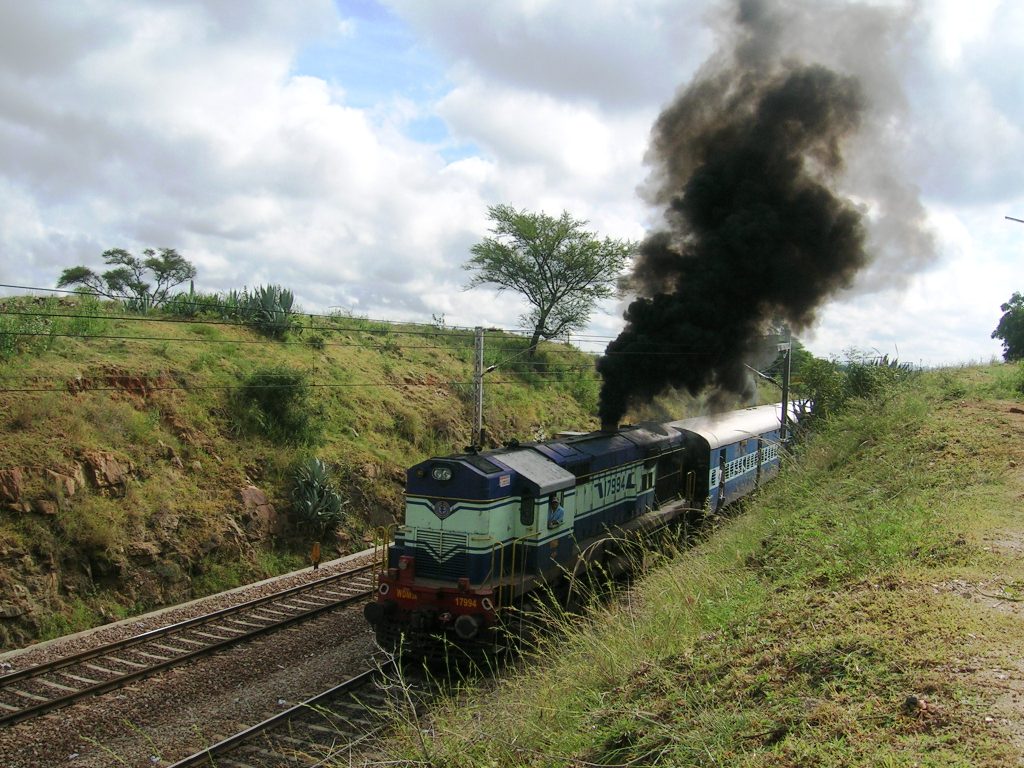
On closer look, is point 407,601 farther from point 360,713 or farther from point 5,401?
point 5,401

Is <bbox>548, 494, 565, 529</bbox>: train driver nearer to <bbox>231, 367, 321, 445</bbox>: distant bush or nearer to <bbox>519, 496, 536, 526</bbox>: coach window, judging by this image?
<bbox>519, 496, 536, 526</bbox>: coach window

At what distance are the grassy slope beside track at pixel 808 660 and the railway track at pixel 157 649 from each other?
5483mm

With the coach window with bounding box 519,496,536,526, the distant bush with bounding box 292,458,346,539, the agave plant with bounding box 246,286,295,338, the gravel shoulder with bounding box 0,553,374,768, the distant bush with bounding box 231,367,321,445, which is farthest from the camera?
the agave plant with bounding box 246,286,295,338

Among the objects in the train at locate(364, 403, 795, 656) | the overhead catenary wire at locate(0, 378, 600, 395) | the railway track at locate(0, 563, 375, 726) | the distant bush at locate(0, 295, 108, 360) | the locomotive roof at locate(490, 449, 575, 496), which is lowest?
the railway track at locate(0, 563, 375, 726)

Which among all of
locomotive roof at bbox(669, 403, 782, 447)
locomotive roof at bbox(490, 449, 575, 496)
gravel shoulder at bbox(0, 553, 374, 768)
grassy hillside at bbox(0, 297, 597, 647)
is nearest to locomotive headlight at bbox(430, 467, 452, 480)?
locomotive roof at bbox(490, 449, 575, 496)

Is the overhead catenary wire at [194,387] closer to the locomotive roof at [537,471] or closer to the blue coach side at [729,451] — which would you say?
the locomotive roof at [537,471]

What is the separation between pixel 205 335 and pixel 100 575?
11.6 metres

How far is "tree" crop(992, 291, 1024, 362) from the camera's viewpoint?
4412cm

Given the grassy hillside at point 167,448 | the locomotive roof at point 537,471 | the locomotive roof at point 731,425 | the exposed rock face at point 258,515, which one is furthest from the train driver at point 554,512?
the exposed rock face at point 258,515

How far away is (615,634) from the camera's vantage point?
7.56 metres

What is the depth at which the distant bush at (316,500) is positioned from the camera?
19703mm

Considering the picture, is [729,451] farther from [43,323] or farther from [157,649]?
[43,323]

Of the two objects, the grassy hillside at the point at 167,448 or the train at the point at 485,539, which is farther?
the grassy hillside at the point at 167,448

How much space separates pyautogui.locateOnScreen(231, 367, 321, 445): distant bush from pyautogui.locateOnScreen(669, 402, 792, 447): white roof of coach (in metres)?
10.8
